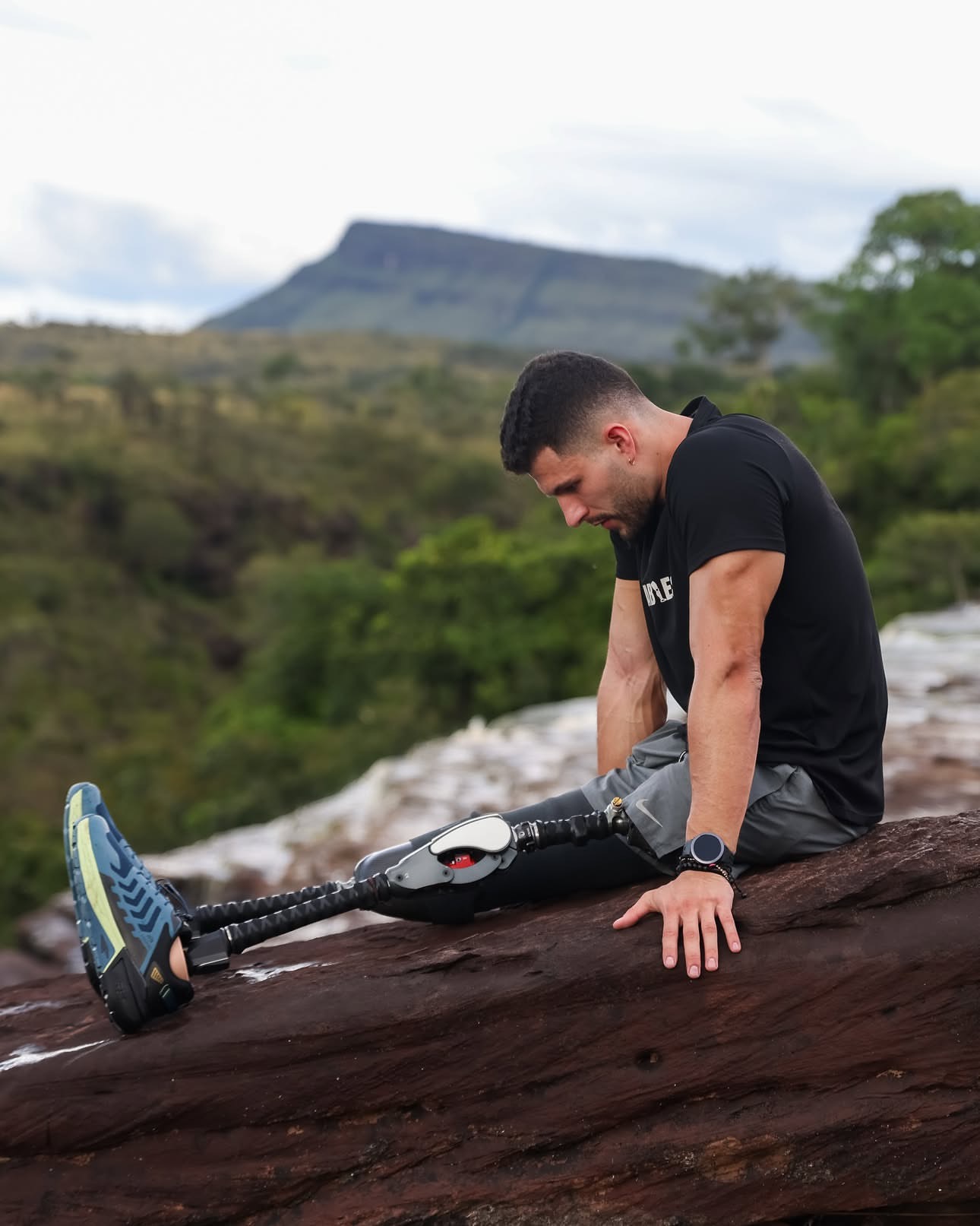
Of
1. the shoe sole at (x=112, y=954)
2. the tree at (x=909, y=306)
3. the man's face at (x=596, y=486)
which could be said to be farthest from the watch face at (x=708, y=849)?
the tree at (x=909, y=306)

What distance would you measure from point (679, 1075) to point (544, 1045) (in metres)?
0.33

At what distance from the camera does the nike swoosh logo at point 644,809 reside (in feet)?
10.8

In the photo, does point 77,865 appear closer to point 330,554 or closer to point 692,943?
point 692,943

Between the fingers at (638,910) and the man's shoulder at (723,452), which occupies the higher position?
the man's shoulder at (723,452)

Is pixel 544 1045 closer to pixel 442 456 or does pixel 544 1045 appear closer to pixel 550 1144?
pixel 550 1144

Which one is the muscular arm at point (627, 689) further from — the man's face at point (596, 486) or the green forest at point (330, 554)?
the green forest at point (330, 554)

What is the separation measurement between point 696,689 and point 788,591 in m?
0.37

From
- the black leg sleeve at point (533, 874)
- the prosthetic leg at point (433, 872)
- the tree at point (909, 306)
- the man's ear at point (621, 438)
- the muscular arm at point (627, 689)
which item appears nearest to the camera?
the man's ear at point (621, 438)

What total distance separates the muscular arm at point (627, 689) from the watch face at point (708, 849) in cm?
86

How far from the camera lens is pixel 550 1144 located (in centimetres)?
309

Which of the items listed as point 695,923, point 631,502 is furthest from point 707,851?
point 631,502

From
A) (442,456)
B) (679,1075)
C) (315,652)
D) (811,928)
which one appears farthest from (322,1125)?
(442,456)

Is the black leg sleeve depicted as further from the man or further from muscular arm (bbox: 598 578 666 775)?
muscular arm (bbox: 598 578 666 775)

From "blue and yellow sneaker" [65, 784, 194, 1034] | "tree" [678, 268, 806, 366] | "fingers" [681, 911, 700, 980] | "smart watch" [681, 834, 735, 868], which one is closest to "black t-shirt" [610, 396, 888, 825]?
"smart watch" [681, 834, 735, 868]
